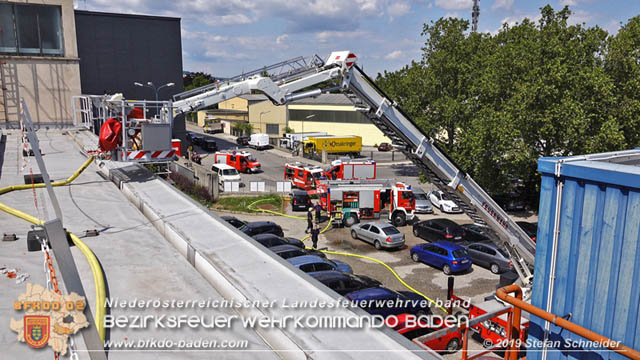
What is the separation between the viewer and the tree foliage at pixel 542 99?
20.1 meters

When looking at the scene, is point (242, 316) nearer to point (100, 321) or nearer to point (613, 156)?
point (100, 321)

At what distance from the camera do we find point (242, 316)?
5148 mm

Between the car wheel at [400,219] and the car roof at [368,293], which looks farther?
the car wheel at [400,219]

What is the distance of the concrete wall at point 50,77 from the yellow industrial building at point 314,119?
38215mm

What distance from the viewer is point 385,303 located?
12.4 metres

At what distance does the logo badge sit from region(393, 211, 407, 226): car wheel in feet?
71.4

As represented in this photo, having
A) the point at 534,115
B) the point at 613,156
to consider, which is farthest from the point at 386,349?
the point at 534,115

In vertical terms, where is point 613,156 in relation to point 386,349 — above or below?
above

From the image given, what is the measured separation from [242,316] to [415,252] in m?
14.9

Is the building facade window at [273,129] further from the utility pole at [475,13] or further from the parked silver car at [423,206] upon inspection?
the parked silver car at [423,206]

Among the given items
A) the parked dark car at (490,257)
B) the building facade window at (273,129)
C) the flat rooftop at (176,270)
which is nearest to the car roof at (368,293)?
the flat rooftop at (176,270)

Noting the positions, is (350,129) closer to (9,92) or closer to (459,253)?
(459,253)

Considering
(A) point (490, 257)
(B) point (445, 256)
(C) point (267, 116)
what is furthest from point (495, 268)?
(C) point (267, 116)

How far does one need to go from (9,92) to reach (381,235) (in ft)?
58.0
